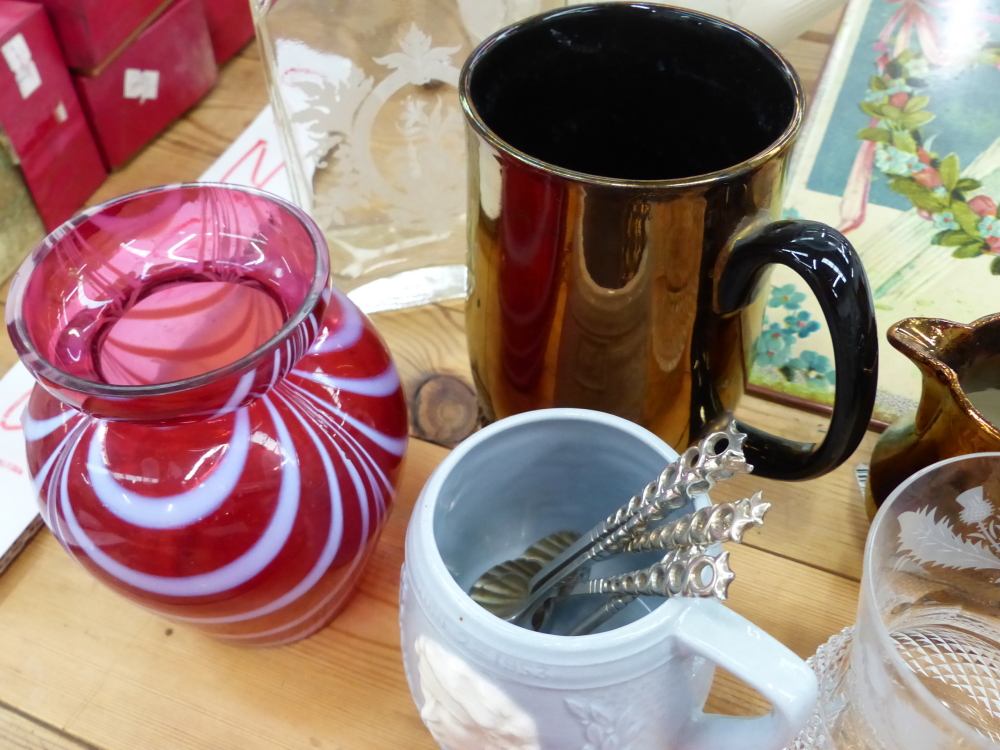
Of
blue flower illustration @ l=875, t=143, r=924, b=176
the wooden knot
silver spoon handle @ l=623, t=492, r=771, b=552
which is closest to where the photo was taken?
silver spoon handle @ l=623, t=492, r=771, b=552

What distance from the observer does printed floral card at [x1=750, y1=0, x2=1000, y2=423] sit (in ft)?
1.25

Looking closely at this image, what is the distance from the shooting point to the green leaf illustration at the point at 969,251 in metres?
0.41

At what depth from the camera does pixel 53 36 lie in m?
0.42

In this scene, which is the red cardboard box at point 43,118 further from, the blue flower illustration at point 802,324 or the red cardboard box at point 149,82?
the blue flower illustration at point 802,324

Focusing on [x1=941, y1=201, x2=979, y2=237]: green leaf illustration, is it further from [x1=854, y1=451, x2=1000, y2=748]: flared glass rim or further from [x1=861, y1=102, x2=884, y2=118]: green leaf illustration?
[x1=854, y1=451, x2=1000, y2=748]: flared glass rim

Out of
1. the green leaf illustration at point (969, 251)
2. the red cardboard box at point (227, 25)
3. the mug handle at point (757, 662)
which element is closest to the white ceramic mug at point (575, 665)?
the mug handle at point (757, 662)

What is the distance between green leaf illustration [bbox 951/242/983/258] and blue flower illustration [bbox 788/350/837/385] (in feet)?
0.33

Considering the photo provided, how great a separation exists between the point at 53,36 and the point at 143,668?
1.04ft

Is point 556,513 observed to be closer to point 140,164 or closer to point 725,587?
point 725,587

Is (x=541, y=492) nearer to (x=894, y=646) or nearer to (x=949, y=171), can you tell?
(x=894, y=646)

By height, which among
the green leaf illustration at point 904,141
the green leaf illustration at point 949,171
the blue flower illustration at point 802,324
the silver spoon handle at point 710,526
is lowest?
the blue flower illustration at point 802,324

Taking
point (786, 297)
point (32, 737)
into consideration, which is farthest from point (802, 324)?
point (32, 737)

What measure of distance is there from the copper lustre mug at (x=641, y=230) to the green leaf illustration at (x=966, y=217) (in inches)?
8.0

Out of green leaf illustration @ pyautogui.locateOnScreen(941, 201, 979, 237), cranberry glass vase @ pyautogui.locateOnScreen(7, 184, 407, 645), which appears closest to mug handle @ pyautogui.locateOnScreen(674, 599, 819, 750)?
cranberry glass vase @ pyautogui.locateOnScreen(7, 184, 407, 645)
